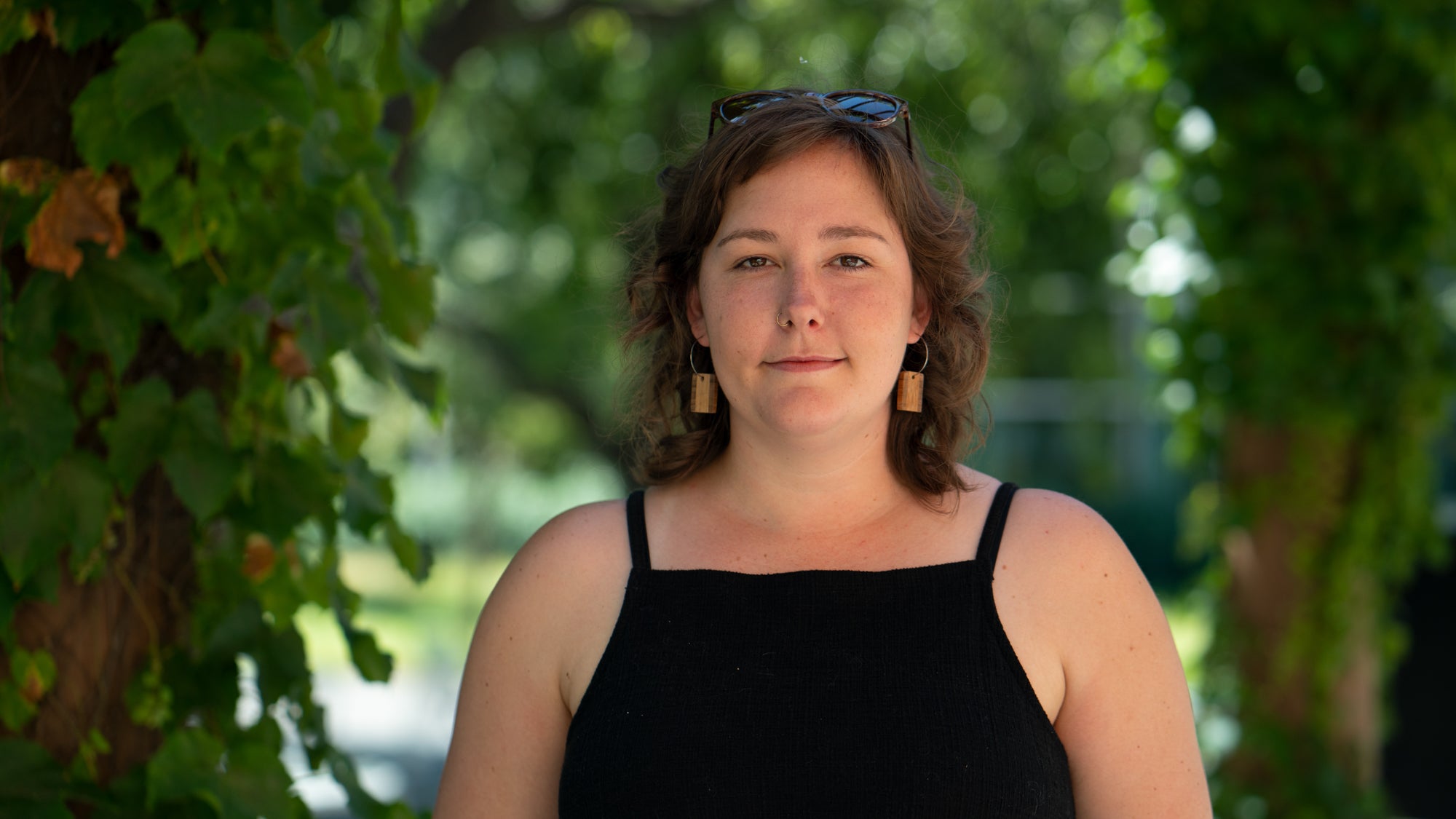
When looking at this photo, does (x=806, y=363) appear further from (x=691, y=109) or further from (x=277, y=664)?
(x=691, y=109)

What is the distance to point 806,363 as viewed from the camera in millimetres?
1602

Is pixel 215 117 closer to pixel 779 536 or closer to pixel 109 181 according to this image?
pixel 109 181

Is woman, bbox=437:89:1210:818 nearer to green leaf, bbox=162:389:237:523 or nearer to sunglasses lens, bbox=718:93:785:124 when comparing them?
sunglasses lens, bbox=718:93:785:124

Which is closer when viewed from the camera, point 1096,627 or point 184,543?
point 1096,627

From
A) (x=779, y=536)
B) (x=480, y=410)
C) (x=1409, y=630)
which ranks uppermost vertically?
(x=480, y=410)

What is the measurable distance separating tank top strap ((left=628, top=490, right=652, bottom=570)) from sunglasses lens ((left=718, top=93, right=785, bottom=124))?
52 cm

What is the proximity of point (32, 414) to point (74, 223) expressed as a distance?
23cm

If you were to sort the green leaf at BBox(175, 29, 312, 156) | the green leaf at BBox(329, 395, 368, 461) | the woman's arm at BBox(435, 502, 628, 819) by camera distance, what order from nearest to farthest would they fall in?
the green leaf at BBox(175, 29, 312, 156), the woman's arm at BBox(435, 502, 628, 819), the green leaf at BBox(329, 395, 368, 461)

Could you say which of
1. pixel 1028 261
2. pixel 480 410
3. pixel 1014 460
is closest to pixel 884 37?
pixel 1028 261

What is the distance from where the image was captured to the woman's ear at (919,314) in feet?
5.82

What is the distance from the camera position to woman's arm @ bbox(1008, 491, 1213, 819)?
158 centimetres

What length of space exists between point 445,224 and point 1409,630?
8.08m

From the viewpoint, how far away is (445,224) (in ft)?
36.8

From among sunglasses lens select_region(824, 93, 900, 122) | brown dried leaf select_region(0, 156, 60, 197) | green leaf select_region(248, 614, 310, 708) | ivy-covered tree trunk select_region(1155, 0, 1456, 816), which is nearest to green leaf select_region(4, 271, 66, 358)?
brown dried leaf select_region(0, 156, 60, 197)
